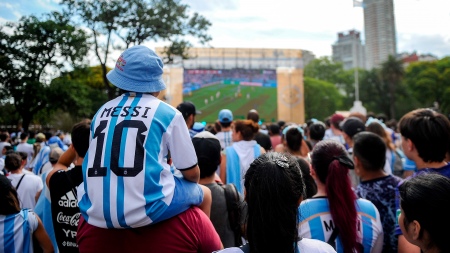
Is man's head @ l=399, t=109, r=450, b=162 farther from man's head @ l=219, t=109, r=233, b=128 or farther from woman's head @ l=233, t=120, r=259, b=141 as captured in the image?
man's head @ l=219, t=109, r=233, b=128

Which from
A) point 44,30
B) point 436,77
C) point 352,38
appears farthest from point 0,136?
point 352,38

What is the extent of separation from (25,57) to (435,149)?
2661 centimetres

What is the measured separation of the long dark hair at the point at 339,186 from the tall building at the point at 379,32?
117 m

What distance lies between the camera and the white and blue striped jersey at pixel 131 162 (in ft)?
5.67

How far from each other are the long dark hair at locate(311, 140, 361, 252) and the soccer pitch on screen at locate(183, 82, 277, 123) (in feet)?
106

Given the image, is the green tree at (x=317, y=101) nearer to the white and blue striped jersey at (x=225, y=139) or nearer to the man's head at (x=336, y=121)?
the man's head at (x=336, y=121)

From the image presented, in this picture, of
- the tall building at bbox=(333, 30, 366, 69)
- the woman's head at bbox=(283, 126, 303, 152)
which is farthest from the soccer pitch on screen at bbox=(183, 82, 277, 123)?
the tall building at bbox=(333, 30, 366, 69)

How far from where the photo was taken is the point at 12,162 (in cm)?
446

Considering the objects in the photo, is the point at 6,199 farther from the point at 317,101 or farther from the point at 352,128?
the point at 317,101

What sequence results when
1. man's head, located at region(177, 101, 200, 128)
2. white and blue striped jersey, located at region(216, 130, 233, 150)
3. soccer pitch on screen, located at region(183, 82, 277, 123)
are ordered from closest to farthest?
man's head, located at region(177, 101, 200, 128)
white and blue striped jersey, located at region(216, 130, 233, 150)
soccer pitch on screen, located at region(183, 82, 277, 123)

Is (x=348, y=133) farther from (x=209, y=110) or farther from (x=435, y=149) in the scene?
(x=209, y=110)

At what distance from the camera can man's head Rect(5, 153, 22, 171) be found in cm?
445

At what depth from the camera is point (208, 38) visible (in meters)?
22.1

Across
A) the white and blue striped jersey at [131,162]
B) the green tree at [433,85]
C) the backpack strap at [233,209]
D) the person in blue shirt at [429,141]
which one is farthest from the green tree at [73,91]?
the green tree at [433,85]
